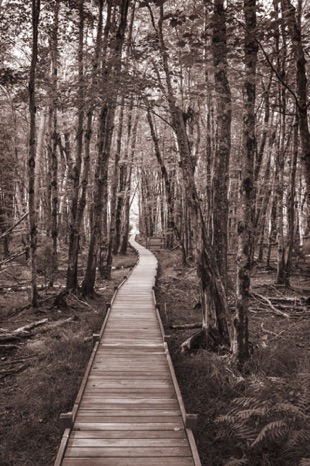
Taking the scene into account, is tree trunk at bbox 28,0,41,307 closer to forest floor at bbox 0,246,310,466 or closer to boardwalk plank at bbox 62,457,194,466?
forest floor at bbox 0,246,310,466

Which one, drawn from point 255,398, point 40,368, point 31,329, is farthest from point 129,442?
point 31,329

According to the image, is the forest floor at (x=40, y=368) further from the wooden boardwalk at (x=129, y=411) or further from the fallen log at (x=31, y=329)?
the wooden boardwalk at (x=129, y=411)

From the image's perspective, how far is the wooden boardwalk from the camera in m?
4.05

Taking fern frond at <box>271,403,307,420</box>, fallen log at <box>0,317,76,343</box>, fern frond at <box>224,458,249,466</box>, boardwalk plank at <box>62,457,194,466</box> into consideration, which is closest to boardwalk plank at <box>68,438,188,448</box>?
boardwalk plank at <box>62,457,194,466</box>

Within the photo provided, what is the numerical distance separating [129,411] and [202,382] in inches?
73.9

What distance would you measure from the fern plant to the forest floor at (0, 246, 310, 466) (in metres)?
0.01

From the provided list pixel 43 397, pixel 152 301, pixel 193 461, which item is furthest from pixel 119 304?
pixel 193 461

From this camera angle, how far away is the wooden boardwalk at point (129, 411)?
159 inches

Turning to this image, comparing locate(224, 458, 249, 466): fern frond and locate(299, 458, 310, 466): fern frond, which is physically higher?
locate(299, 458, 310, 466): fern frond

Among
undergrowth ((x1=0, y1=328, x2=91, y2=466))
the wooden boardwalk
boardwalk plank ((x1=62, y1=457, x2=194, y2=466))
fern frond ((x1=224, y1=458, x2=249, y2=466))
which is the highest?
boardwalk plank ((x1=62, y1=457, x2=194, y2=466))

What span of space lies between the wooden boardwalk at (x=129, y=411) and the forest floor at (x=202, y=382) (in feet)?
1.52

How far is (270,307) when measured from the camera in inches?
439

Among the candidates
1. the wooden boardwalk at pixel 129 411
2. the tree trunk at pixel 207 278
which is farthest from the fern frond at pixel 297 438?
the tree trunk at pixel 207 278

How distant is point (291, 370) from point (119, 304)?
19.2 ft
